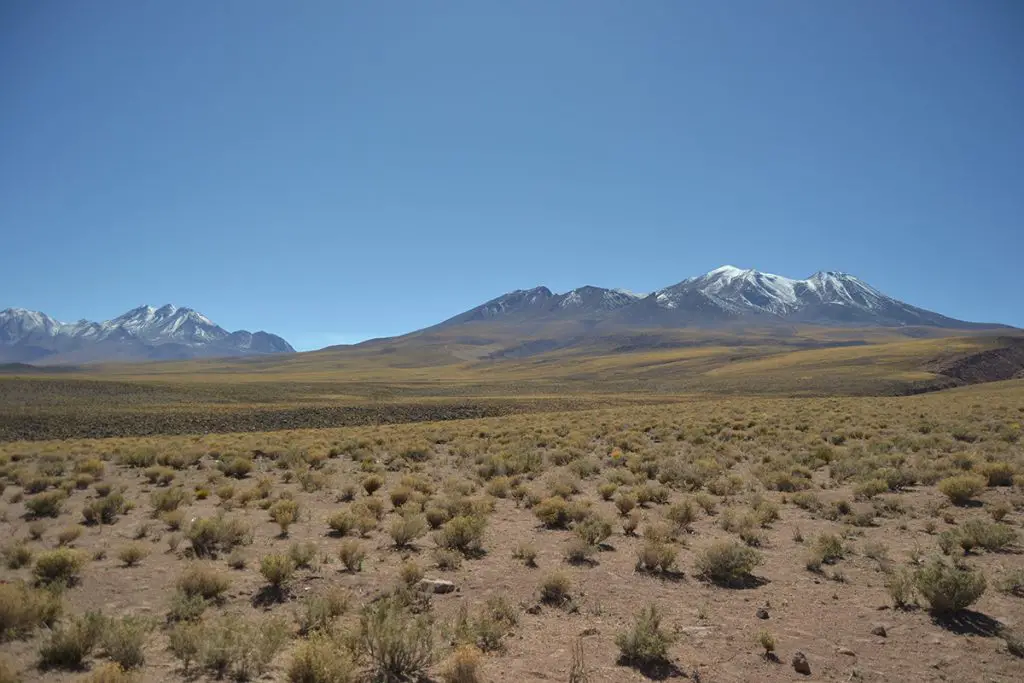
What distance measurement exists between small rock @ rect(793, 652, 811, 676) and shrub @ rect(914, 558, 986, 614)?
221 cm

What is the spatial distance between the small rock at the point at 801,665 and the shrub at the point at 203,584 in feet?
23.9

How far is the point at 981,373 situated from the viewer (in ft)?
259

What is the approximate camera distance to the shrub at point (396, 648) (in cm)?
563

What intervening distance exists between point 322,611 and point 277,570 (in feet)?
5.39

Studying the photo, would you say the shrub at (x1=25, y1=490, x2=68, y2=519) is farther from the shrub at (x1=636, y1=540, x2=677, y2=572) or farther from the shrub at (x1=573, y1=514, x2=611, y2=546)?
the shrub at (x1=636, y1=540, x2=677, y2=572)

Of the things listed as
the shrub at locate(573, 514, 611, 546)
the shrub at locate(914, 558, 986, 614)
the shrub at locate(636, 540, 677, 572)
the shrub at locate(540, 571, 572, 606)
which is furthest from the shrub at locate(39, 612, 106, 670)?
the shrub at locate(914, 558, 986, 614)

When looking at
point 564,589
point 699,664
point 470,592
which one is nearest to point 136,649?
point 470,592

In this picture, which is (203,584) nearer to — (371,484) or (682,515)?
(371,484)

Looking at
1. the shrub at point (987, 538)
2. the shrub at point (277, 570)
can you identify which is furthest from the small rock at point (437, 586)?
the shrub at point (987, 538)

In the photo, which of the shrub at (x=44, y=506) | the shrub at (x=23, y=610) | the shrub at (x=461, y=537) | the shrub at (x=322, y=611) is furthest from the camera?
the shrub at (x=44, y=506)

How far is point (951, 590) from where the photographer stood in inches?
268

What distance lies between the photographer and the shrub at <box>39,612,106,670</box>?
565 cm

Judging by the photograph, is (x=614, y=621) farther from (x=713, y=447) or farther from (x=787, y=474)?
(x=713, y=447)

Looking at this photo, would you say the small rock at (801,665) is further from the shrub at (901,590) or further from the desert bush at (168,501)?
the desert bush at (168,501)
